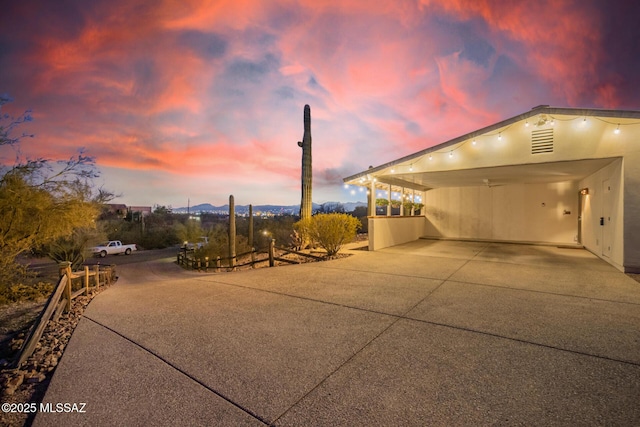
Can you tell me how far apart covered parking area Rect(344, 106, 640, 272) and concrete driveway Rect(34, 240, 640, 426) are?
3109 mm

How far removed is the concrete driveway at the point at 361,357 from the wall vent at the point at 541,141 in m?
4.03

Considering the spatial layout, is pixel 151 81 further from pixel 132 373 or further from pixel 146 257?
pixel 146 257

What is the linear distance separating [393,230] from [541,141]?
20.8 ft

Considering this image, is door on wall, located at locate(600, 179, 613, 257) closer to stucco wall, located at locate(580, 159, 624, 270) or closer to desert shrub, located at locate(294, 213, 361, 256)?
stucco wall, located at locate(580, 159, 624, 270)

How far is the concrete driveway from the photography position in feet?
6.88

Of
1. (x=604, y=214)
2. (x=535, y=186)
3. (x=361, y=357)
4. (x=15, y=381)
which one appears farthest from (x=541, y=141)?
(x=15, y=381)

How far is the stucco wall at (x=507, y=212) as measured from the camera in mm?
12742

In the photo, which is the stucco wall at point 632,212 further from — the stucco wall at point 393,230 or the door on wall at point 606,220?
the stucco wall at point 393,230

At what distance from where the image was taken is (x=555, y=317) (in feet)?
13.1

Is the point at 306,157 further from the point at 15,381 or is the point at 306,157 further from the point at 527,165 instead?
the point at 15,381

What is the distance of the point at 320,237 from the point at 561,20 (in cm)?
1264

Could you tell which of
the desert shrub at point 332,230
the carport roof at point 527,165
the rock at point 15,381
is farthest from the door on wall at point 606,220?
the rock at point 15,381

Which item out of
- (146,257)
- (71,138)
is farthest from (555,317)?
(146,257)

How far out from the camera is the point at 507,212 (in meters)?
14.2
